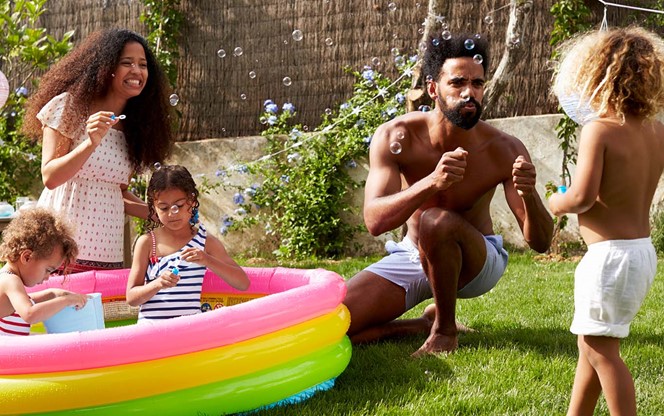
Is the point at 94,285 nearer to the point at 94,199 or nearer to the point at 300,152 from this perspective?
the point at 94,199

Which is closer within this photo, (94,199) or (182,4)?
(94,199)

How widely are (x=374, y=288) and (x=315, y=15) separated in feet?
12.7

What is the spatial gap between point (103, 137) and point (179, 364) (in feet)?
4.28

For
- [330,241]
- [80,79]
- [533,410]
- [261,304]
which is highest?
[80,79]

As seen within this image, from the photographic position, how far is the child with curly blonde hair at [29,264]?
2781 mm

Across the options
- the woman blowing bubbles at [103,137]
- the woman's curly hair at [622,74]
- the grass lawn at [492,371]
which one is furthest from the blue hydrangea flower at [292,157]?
the woman's curly hair at [622,74]

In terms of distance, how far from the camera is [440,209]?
343 cm

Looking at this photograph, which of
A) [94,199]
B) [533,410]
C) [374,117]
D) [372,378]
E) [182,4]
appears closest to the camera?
[533,410]

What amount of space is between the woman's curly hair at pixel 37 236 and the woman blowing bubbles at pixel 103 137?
0.40m

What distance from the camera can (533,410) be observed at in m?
2.67

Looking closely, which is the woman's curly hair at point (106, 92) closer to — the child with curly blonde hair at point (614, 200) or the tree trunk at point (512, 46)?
the child with curly blonde hair at point (614, 200)

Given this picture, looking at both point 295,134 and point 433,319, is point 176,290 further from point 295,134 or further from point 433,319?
point 295,134

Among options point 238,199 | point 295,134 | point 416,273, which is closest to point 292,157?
point 295,134

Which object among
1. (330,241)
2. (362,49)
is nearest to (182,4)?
(362,49)
